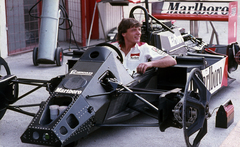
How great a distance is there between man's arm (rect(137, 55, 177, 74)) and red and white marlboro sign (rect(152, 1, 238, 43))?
3192 millimetres

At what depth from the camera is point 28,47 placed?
9.36 m

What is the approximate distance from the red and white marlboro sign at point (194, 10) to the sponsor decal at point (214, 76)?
2089 millimetres

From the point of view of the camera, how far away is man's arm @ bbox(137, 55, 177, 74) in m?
4.41

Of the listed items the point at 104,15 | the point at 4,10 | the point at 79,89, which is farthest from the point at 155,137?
the point at 104,15

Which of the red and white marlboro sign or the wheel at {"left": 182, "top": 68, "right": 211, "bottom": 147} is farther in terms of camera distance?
the red and white marlboro sign

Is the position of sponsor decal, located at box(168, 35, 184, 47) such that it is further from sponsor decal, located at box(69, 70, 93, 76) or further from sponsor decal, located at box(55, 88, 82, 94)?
sponsor decal, located at box(55, 88, 82, 94)

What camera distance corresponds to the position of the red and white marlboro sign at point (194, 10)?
25.4ft

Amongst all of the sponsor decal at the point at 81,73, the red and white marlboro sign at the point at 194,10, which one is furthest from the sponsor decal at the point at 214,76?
the red and white marlboro sign at the point at 194,10

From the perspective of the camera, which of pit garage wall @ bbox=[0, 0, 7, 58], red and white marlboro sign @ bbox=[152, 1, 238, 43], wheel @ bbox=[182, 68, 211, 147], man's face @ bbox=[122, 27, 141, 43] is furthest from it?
pit garage wall @ bbox=[0, 0, 7, 58]

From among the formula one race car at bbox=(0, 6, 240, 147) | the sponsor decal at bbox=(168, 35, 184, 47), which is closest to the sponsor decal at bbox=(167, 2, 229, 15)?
the sponsor decal at bbox=(168, 35, 184, 47)

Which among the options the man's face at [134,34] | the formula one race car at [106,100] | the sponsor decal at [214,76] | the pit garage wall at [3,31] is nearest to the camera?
the formula one race car at [106,100]

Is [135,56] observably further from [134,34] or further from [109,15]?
[109,15]

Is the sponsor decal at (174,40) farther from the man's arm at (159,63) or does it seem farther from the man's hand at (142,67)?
the man's hand at (142,67)

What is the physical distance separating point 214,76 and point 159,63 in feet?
3.82
